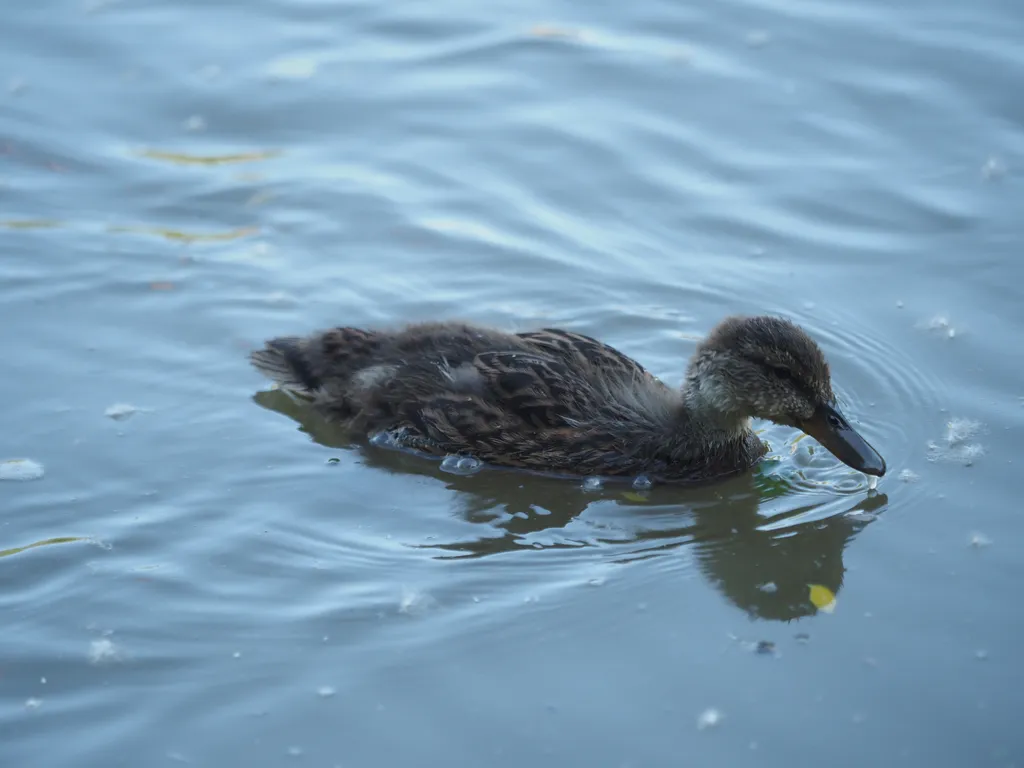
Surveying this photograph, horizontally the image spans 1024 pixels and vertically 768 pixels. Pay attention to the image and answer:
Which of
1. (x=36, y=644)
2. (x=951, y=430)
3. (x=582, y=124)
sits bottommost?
(x=36, y=644)

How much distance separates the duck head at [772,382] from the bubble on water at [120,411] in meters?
3.19

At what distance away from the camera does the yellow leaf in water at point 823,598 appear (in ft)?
20.0

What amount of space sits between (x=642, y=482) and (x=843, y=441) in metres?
1.06

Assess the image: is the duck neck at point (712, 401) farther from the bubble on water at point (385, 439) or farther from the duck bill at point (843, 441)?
the bubble on water at point (385, 439)

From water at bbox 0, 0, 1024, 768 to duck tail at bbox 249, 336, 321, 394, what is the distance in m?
0.24

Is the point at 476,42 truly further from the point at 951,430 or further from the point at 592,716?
the point at 592,716

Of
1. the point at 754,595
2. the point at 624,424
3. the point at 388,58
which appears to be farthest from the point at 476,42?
the point at 754,595

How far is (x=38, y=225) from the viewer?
9.35 m

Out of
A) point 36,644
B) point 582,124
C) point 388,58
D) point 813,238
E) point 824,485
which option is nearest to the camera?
point 36,644

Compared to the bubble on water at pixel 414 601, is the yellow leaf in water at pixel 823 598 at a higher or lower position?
higher

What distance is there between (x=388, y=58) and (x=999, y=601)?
733cm

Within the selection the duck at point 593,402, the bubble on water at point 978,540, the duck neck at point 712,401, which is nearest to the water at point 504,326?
the bubble on water at point 978,540

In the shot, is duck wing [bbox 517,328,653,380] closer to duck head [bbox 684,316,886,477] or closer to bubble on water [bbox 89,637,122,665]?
duck head [bbox 684,316,886,477]

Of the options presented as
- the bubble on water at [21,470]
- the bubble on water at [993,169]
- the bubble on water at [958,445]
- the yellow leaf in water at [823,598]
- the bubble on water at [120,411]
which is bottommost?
the bubble on water at [21,470]
